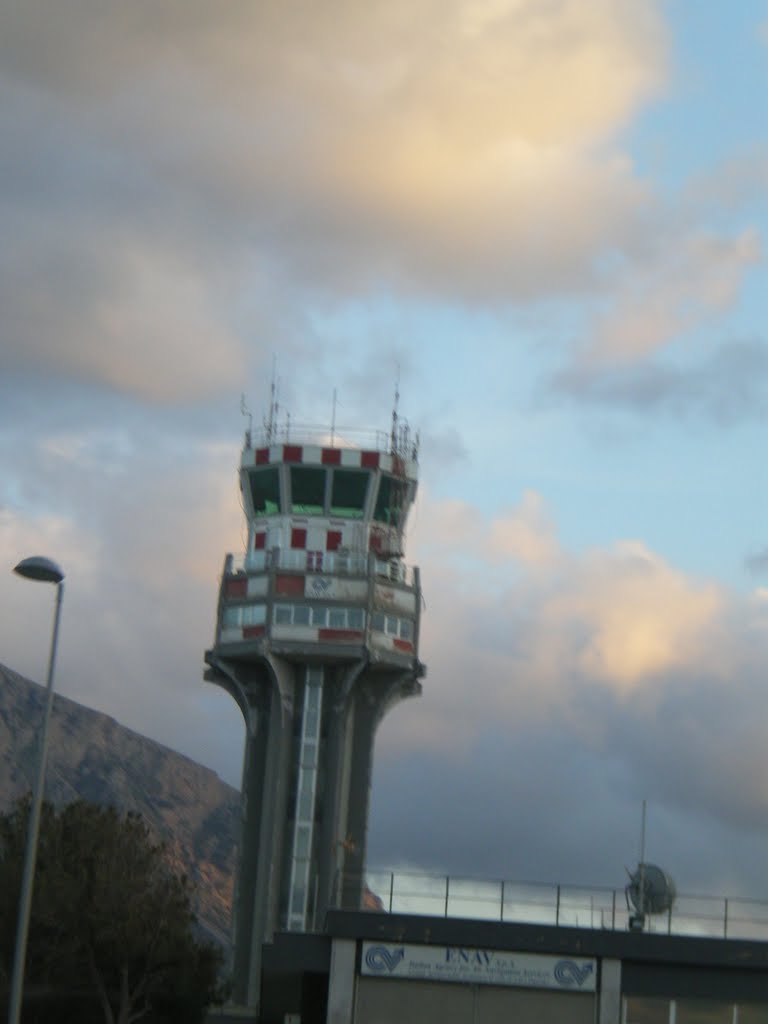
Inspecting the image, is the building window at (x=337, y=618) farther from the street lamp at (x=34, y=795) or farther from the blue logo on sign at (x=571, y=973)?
the street lamp at (x=34, y=795)

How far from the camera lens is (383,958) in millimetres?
48625

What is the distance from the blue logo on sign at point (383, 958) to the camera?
4862 cm

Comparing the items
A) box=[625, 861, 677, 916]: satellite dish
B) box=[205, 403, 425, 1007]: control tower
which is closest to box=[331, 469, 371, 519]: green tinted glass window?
box=[205, 403, 425, 1007]: control tower

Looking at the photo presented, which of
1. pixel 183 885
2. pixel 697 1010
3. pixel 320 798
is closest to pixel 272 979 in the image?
pixel 697 1010

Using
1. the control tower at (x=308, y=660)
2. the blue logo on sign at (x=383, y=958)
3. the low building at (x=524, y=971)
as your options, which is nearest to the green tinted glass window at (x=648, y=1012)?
the low building at (x=524, y=971)

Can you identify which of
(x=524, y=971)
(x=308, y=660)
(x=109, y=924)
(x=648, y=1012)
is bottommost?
(x=648, y=1012)

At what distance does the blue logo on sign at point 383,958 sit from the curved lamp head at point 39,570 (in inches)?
519

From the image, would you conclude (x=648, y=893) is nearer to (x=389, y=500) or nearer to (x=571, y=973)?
(x=571, y=973)

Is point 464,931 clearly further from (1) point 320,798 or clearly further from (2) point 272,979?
(1) point 320,798

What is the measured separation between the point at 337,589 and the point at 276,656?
4.60 meters

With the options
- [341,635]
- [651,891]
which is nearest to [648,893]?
[651,891]

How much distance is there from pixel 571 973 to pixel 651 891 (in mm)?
3685

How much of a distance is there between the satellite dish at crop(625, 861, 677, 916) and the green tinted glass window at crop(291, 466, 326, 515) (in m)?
48.0

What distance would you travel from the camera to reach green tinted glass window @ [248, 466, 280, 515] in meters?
97.8
